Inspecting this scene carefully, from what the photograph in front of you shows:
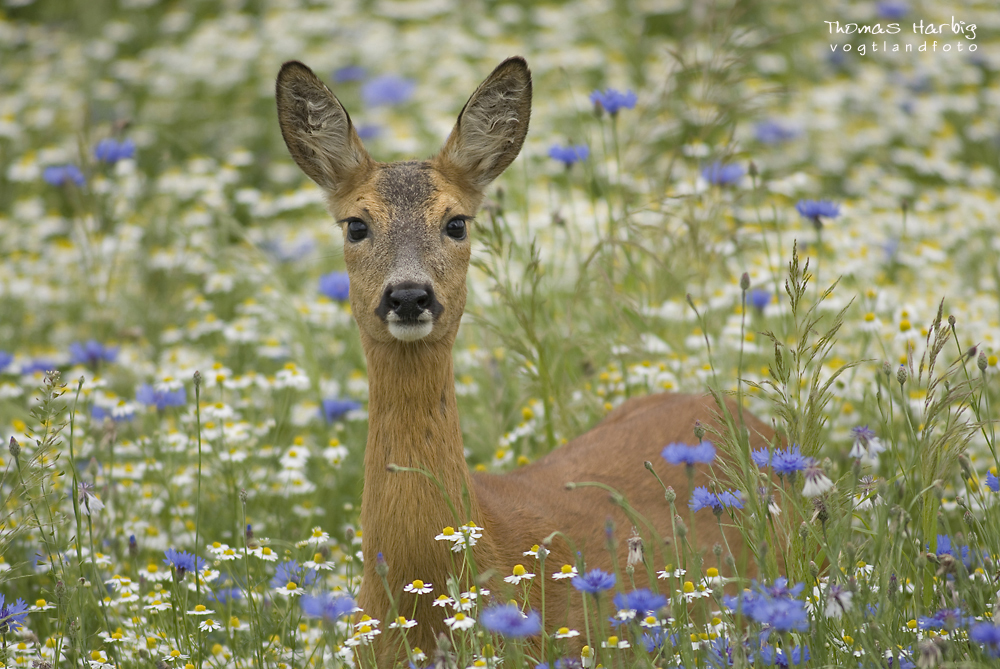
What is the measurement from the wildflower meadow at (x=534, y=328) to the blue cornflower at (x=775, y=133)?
2 cm

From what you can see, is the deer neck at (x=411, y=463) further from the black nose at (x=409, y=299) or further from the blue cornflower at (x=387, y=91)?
the blue cornflower at (x=387, y=91)

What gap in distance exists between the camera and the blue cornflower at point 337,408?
17.0ft

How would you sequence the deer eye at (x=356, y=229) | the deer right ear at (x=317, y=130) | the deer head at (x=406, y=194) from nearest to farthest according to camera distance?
1. the deer head at (x=406, y=194)
2. the deer eye at (x=356, y=229)
3. the deer right ear at (x=317, y=130)

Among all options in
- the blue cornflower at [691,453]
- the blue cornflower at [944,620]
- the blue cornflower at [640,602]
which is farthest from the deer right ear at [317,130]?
the blue cornflower at [944,620]

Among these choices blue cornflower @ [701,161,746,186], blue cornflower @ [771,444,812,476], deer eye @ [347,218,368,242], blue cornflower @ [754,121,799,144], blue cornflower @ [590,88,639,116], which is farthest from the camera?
blue cornflower @ [754,121,799,144]

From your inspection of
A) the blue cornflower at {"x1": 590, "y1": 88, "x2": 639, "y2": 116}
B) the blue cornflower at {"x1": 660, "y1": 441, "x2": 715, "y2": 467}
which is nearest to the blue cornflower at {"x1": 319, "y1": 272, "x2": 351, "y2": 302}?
the blue cornflower at {"x1": 590, "y1": 88, "x2": 639, "y2": 116}

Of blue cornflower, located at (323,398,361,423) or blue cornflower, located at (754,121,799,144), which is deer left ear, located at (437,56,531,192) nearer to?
blue cornflower, located at (323,398,361,423)

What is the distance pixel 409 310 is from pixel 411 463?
0.49 metres

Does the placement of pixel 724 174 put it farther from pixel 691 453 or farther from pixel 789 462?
pixel 789 462

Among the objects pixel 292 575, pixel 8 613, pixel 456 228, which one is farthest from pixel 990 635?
pixel 8 613

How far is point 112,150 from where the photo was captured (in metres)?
6.84

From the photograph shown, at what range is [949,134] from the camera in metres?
8.55

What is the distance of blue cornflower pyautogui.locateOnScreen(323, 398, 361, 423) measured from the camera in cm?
520

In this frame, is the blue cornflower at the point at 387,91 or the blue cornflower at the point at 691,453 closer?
the blue cornflower at the point at 691,453
